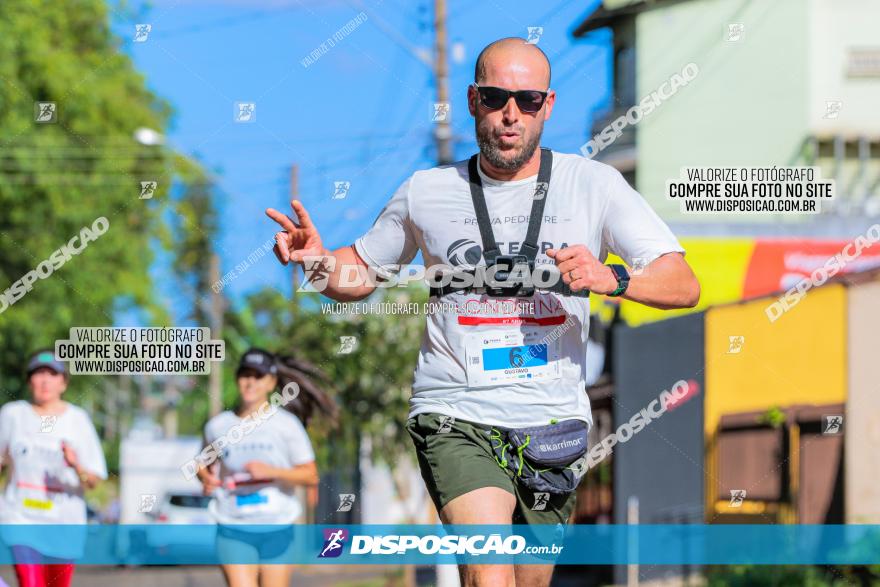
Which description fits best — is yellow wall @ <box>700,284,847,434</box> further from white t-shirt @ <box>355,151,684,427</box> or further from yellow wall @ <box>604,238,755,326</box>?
white t-shirt @ <box>355,151,684,427</box>

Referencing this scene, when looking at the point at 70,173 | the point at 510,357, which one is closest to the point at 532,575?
the point at 510,357

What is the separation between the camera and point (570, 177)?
167 inches

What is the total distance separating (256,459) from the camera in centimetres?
670

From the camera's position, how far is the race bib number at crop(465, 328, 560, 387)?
396 cm

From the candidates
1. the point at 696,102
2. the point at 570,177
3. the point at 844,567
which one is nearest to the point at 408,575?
the point at 844,567

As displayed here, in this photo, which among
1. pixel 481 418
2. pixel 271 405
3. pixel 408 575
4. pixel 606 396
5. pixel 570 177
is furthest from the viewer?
pixel 408 575

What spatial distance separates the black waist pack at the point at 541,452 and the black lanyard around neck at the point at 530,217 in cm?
53

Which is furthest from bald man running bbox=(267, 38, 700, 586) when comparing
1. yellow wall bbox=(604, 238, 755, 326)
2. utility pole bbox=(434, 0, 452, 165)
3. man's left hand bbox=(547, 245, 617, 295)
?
yellow wall bbox=(604, 238, 755, 326)

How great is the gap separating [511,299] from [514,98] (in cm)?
62

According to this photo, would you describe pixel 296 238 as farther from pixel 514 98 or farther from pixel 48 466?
pixel 48 466

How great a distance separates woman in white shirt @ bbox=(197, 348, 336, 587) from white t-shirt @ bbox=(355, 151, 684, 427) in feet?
7.87

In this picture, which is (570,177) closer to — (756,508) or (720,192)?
(720,192)

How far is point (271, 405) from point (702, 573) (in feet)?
12.3

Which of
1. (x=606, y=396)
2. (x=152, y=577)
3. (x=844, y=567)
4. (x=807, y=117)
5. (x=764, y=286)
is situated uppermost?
(x=807, y=117)
